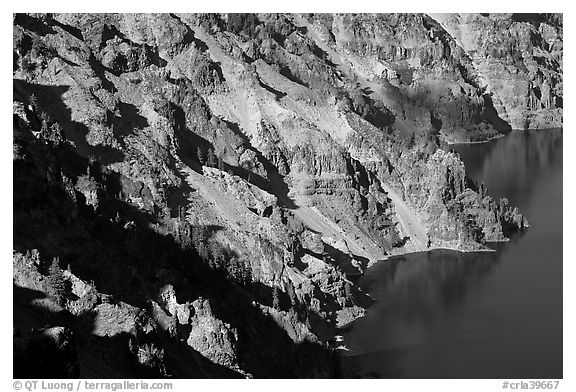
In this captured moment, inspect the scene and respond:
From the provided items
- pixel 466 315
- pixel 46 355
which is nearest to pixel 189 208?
pixel 466 315

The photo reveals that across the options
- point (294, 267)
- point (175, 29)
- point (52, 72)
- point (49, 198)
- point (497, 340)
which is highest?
point (175, 29)

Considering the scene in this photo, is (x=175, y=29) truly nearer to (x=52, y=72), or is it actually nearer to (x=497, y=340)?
(x=52, y=72)

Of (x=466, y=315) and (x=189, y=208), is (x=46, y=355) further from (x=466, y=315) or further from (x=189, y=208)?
(x=466, y=315)

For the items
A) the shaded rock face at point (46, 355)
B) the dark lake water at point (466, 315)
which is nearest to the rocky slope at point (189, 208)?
the shaded rock face at point (46, 355)

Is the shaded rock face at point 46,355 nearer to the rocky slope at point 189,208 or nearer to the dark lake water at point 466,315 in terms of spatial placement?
the rocky slope at point 189,208

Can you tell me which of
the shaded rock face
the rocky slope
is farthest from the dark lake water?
the shaded rock face

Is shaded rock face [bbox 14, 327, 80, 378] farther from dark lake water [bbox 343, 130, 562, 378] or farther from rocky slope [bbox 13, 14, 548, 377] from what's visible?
dark lake water [bbox 343, 130, 562, 378]

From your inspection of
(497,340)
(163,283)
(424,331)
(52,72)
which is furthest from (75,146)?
(497,340)
